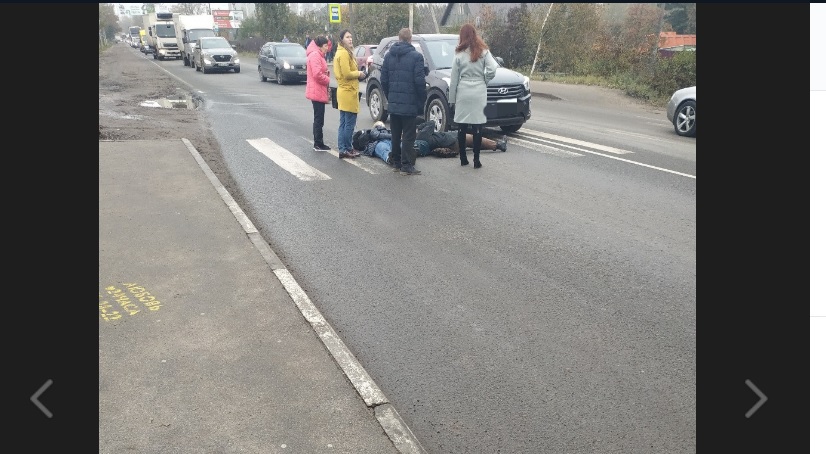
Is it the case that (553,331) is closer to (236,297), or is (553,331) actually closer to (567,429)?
(567,429)

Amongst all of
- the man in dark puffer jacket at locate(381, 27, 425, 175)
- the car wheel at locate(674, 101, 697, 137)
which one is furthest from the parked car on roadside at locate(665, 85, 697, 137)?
the man in dark puffer jacket at locate(381, 27, 425, 175)

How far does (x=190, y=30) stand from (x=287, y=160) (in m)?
35.9

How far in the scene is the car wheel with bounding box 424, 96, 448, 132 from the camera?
482 inches

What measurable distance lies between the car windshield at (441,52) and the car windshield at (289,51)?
14.8 meters

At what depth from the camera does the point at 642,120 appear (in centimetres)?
1634

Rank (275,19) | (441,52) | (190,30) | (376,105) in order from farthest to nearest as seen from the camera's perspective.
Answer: (275,19) < (190,30) < (376,105) < (441,52)

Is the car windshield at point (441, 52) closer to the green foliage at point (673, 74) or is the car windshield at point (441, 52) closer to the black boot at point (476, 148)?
the black boot at point (476, 148)

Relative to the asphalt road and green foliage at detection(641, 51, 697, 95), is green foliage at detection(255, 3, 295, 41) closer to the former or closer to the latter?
green foliage at detection(641, 51, 697, 95)

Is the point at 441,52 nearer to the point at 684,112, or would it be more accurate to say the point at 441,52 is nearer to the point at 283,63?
the point at 684,112

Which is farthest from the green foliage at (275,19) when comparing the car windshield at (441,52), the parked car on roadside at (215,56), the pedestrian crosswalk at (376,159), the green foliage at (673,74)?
the pedestrian crosswalk at (376,159)

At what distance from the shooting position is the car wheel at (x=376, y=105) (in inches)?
558

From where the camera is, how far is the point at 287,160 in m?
10.5

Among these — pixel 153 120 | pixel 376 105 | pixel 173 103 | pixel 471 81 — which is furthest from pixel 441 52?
pixel 173 103
